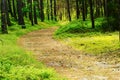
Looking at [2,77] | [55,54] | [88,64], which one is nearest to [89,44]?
[55,54]

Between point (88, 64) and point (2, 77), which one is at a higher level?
point (2, 77)

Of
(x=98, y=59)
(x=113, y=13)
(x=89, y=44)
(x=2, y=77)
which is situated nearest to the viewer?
(x=2, y=77)

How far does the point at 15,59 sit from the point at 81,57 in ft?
17.0

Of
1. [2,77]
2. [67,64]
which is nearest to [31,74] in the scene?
[2,77]

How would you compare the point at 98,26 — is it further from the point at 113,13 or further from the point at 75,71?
the point at 75,71

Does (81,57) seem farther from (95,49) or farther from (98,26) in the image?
(98,26)

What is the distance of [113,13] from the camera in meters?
32.4

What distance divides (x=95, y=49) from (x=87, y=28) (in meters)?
12.7

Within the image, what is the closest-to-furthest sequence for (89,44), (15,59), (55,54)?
(15,59)
(55,54)
(89,44)

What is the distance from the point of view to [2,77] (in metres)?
10.6

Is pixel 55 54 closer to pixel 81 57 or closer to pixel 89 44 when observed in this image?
pixel 81 57

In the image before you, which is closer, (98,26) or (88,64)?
(88,64)

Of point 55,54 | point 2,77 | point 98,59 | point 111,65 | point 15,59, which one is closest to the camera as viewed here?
point 2,77

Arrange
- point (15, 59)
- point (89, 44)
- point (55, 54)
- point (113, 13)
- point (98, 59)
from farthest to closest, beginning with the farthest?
point (113, 13)
point (89, 44)
point (55, 54)
point (98, 59)
point (15, 59)
